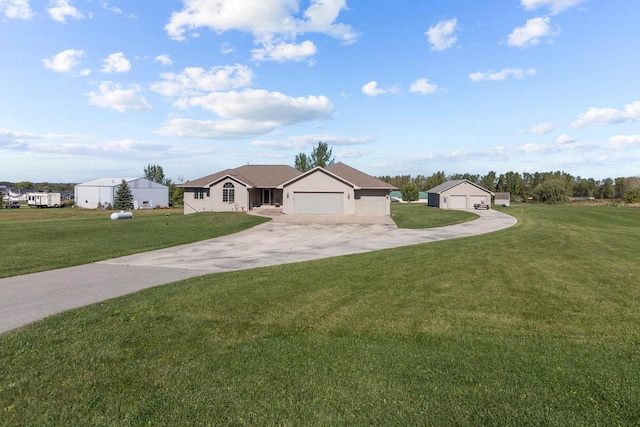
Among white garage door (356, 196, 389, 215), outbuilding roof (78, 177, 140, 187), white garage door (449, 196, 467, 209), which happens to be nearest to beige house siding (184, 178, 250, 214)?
white garage door (356, 196, 389, 215)

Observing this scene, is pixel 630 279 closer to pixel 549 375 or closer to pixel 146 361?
pixel 549 375

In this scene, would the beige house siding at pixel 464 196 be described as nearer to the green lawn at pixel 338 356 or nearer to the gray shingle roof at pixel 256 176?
the gray shingle roof at pixel 256 176

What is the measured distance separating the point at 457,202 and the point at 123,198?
51.4 m

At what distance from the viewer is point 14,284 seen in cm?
899

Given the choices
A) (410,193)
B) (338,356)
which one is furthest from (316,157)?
(338,356)

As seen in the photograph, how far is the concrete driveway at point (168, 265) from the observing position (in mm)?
7559

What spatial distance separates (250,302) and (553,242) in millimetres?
14617

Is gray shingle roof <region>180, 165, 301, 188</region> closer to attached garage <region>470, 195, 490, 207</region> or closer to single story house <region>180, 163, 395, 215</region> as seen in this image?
single story house <region>180, 163, 395, 215</region>

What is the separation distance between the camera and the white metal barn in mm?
57219

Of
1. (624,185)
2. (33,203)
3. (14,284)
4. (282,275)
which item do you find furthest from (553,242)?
(624,185)

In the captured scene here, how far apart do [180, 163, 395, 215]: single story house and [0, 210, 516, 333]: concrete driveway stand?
12.0 meters

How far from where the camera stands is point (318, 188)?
1319 inches

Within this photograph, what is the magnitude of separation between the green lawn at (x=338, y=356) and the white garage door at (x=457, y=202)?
145ft

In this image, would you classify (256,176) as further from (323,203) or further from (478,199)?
(478,199)
